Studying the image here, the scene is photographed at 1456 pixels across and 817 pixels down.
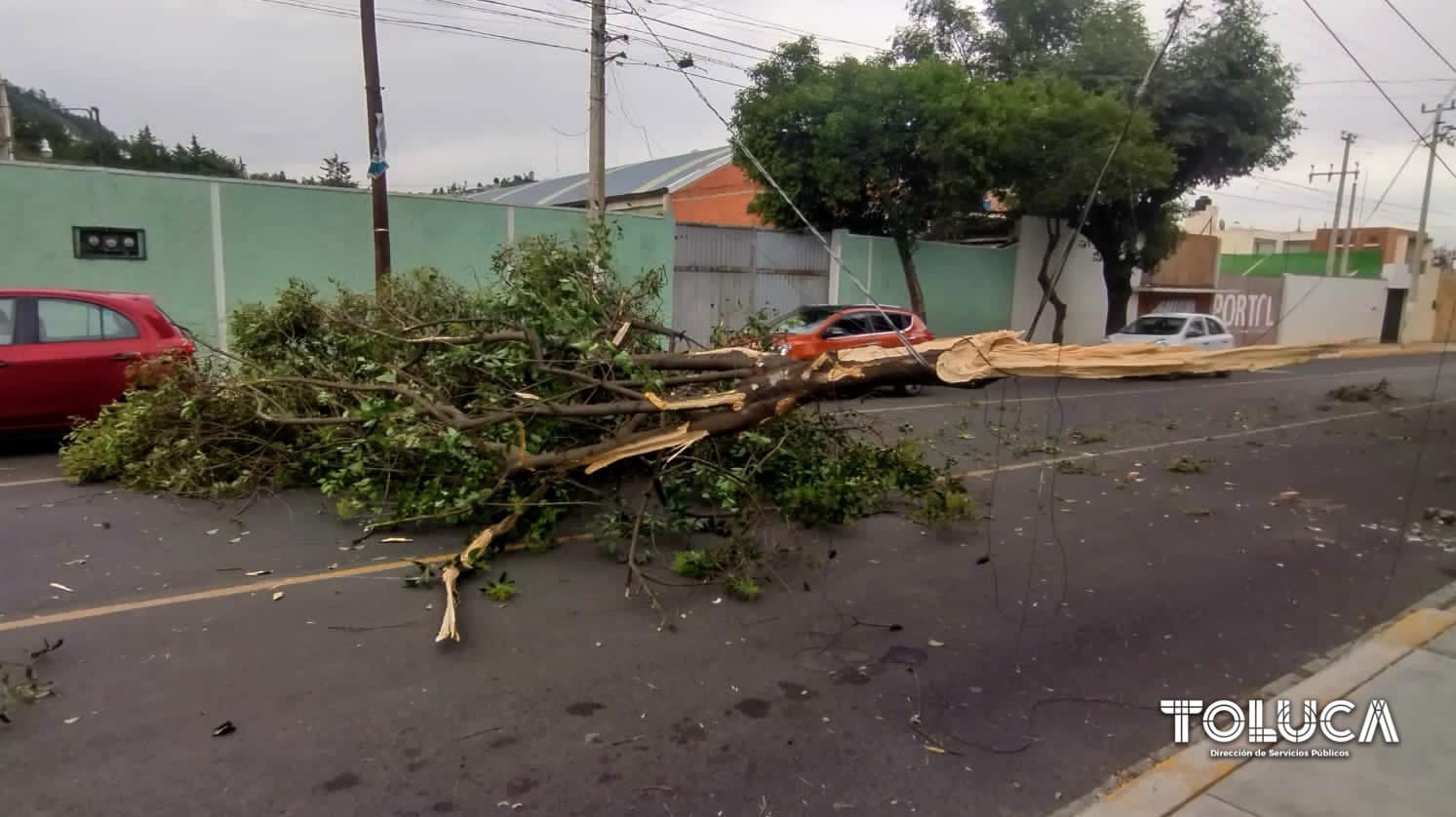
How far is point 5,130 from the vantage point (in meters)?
19.7

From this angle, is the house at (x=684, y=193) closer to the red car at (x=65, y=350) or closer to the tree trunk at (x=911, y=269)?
the tree trunk at (x=911, y=269)

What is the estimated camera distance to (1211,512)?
8250 millimetres

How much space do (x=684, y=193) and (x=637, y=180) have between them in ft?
7.30

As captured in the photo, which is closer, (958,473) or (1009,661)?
(1009,661)

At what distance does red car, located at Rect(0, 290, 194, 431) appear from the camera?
340 inches

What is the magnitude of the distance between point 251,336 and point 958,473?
6.68 meters

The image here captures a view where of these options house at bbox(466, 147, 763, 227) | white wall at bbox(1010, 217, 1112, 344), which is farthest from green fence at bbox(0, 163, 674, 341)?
white wall at bbox(1010, 217, 1112, 344)

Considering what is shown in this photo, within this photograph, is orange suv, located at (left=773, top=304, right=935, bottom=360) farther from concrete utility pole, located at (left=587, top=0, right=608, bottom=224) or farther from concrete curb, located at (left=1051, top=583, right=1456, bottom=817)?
concrete curb, located at (left=1051, top=583, right=1456, bottom=817)

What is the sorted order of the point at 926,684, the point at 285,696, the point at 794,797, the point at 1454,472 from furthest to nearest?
the point at 1454,472 → the point at 926,684 → the point at 285,696 → the point at 794,797

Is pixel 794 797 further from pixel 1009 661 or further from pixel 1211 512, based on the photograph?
pixel 1211 512

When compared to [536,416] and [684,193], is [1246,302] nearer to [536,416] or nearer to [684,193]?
[684,193]

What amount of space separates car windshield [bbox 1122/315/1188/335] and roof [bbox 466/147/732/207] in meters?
11.9

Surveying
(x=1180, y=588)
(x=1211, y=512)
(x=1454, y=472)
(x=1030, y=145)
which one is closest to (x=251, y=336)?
(x=1180, y=588)

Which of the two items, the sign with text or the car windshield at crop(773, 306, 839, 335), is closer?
the car windshield at crop(773, 306, 839, 335)
